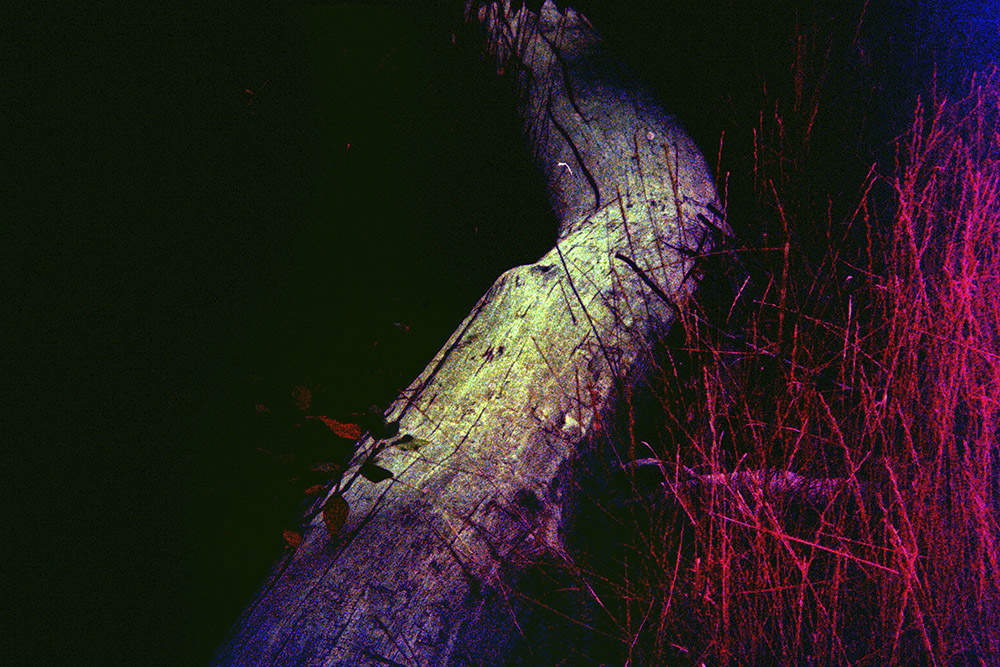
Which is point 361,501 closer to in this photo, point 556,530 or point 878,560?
point 556,530

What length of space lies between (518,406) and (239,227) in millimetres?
885

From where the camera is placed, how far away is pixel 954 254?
1526 mm

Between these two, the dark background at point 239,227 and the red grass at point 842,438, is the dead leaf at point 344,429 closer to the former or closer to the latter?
the dark background at point 239,227

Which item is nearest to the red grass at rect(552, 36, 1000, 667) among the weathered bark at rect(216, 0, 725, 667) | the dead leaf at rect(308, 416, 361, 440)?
the weathered bark at rect(216, 0, 725, 667)

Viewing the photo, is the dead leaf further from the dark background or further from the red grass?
the red grass

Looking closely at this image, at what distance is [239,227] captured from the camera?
1549 mm

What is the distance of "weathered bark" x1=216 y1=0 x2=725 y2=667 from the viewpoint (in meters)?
1.03

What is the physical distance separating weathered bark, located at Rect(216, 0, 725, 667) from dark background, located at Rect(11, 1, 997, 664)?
18cm

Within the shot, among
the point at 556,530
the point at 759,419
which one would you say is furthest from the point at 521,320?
the point at 759,419

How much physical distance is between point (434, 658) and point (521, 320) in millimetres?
719

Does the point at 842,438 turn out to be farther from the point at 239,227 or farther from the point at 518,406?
the point at 239,227

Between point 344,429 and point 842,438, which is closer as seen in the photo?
point 842,438

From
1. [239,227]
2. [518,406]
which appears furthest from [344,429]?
[239,227]

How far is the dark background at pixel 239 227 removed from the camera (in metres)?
1.21
